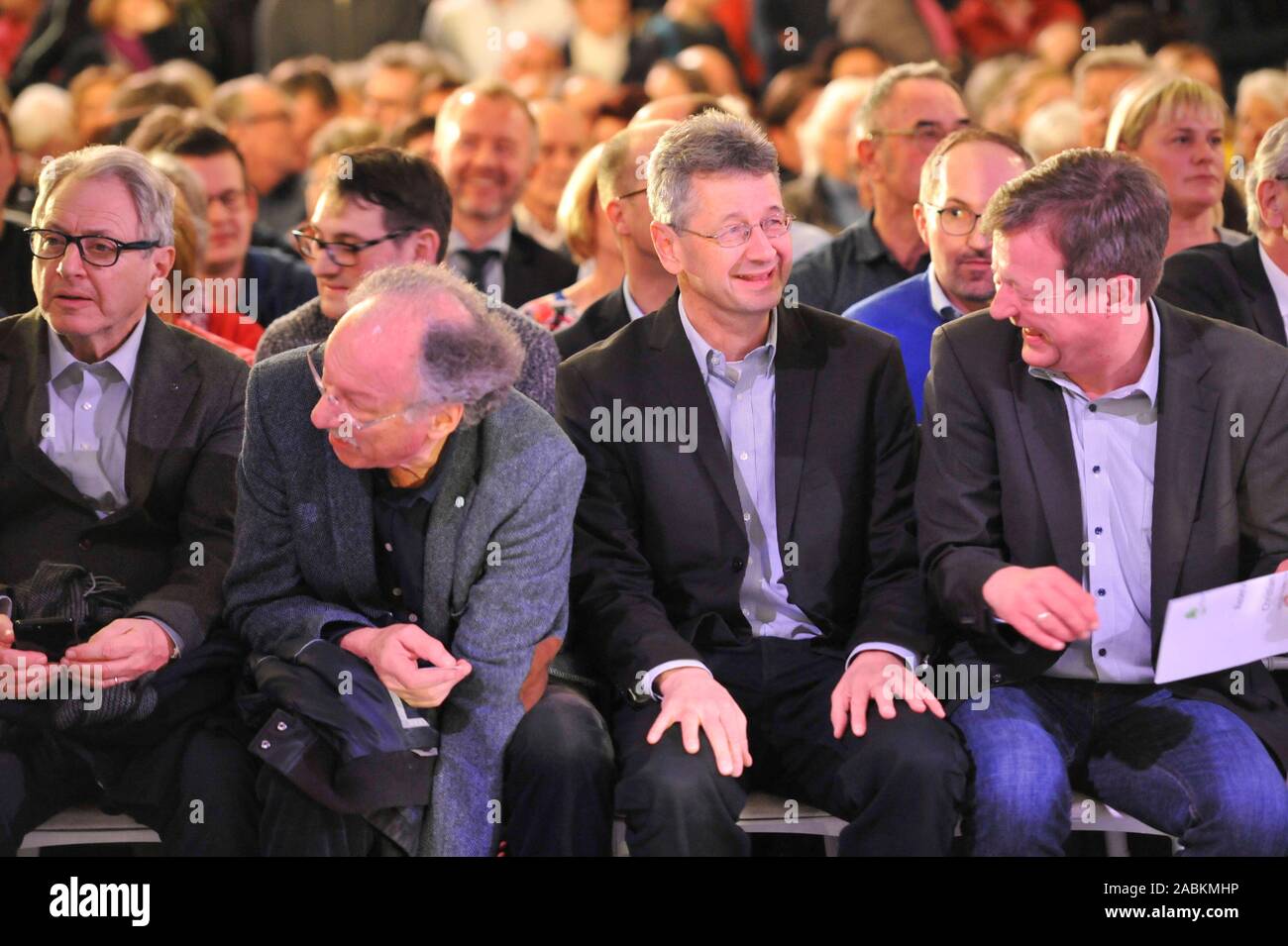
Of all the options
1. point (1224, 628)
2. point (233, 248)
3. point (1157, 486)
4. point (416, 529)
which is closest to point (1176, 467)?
point (1157, 486)

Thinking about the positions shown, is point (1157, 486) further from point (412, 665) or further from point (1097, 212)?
point (412, 665)

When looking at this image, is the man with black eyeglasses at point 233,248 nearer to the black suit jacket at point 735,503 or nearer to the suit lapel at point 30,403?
the suit lapel at point 30,403

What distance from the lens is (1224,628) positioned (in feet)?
9.02

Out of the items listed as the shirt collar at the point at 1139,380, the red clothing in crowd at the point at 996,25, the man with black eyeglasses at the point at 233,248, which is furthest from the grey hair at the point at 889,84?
the red clothing in crowd at the point at 996,25

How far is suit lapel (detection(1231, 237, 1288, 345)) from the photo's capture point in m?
3.53

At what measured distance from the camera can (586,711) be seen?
115 inches

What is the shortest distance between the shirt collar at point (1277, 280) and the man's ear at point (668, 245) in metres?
1.33

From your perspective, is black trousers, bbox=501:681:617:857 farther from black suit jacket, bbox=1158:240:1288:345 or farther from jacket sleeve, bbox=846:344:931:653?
black suit jacket, bbox=1158:240:1288:345

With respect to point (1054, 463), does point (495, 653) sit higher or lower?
lower

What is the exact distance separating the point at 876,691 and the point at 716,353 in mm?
742

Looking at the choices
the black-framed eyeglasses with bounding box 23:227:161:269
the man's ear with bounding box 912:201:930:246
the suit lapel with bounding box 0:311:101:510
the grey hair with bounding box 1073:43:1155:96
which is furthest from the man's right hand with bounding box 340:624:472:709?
the grey hair with bounding box 1073:43:1155:96

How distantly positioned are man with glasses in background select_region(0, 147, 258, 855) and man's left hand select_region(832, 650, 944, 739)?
1065 millimetres

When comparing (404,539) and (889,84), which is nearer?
(404,539)

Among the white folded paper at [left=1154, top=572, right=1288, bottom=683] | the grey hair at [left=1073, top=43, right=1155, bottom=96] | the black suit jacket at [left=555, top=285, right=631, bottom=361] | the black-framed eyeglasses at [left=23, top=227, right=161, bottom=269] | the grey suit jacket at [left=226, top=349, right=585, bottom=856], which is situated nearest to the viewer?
the white folded paper at [left=1154, top=572, right=1288, bottom=683]
